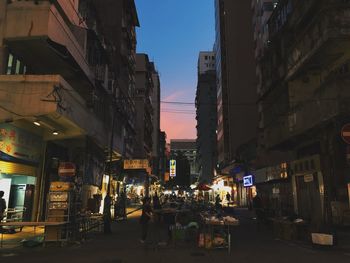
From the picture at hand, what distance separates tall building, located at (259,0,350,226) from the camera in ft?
60.3

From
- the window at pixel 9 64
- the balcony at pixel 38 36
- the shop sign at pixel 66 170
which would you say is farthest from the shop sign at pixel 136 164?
the shop sign at pixel 66 170

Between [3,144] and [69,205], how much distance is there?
5.03 m

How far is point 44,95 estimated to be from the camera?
57.5 feet

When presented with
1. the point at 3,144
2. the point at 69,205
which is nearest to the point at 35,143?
the point at 3,144

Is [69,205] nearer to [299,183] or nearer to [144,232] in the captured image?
[144,232]

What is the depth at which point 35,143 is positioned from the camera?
72.2 ft

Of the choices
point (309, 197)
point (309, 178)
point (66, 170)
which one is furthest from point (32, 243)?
point (309, 197)

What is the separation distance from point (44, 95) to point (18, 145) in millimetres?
3736

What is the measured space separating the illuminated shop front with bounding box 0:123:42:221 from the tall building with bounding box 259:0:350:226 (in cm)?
1447

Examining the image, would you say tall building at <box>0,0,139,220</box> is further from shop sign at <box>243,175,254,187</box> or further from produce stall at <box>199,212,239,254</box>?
shop sign at <box>243,175,254,187</box>

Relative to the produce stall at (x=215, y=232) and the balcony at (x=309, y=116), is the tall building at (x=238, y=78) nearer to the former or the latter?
the balcony at (x=309, y=116)

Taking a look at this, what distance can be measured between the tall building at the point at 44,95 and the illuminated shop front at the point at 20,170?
0.15ft

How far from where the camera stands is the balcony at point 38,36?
18281 mm

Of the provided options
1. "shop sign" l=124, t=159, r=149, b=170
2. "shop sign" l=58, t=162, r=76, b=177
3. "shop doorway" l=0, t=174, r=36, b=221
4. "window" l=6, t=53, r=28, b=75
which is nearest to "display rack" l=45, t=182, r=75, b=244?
"shop sign" l=58, t=162, r=76, b=177
